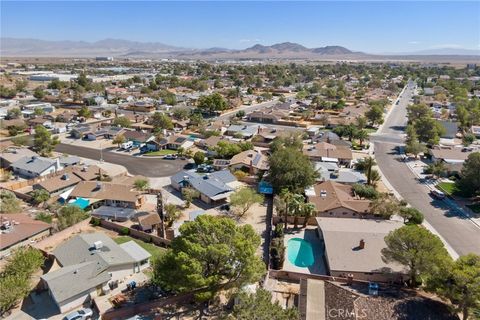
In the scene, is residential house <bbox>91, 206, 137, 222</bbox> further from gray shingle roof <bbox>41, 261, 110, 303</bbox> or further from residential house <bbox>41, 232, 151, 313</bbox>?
gray shingle roof <bbox>41, 261, 110, 303</bbox>

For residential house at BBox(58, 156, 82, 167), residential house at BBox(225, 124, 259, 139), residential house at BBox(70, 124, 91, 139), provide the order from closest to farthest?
1. residential house at BBox(58, 156, 82, 167)
2. residential house at BBox(225, 124, 259, 139)
3. residential house at BBox(70, 124, 91, 139)

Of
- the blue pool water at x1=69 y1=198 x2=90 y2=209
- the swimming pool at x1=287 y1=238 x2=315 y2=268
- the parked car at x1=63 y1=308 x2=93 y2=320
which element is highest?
the blue pool water at x1=69 y1=198 x2=90 y2=209

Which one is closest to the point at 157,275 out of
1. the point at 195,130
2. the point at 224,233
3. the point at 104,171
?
the point at 224,233

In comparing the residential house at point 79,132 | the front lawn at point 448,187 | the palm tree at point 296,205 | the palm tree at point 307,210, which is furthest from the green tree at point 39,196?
the front lawn at point 448,187

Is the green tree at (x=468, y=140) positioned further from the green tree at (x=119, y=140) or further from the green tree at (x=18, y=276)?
the green tree at (x=18, y=276)

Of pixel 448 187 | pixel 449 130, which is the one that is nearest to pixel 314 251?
pixel 448 187

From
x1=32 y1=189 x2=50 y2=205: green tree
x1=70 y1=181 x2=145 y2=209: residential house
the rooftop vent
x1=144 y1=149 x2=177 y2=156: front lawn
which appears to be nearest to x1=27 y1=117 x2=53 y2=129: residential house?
x1=144 y1=149 x2=177 y2=156: front lawn
